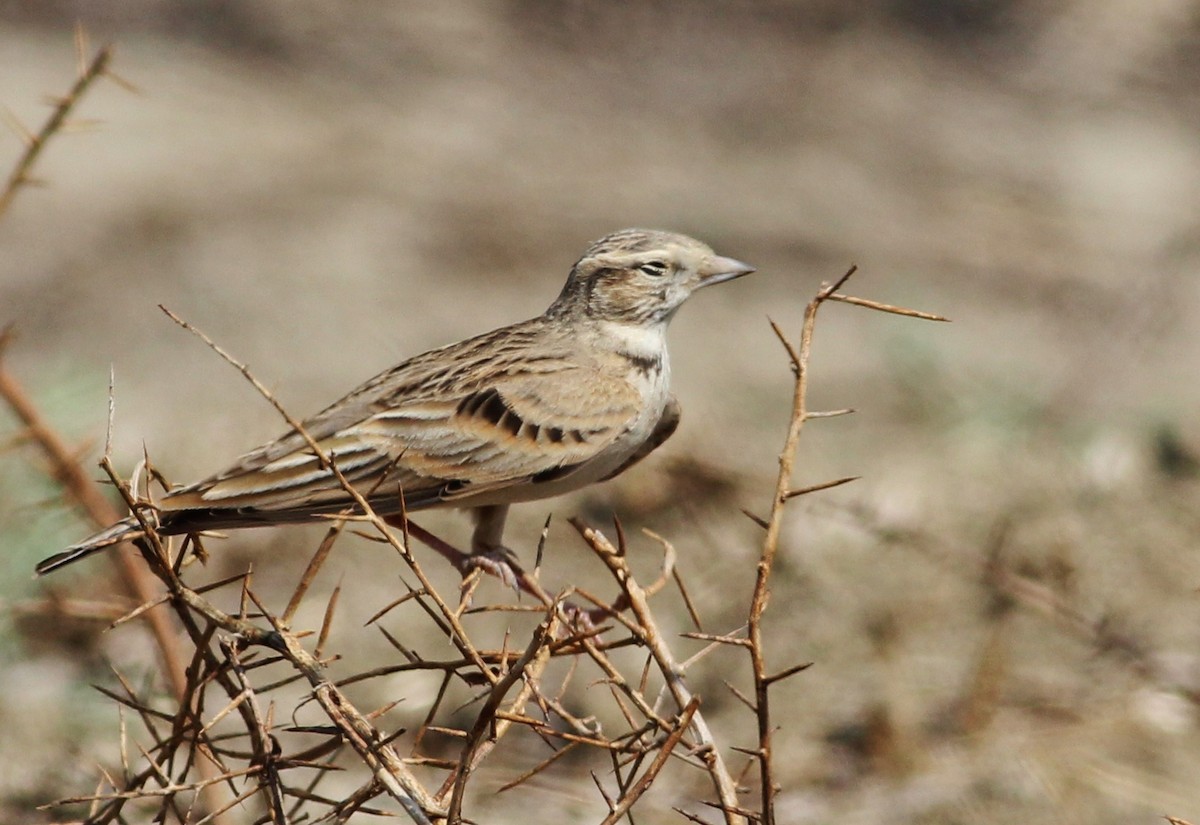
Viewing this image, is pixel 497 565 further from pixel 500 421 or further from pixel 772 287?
pixel 772 287

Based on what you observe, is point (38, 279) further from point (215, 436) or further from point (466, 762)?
point (466, 762)

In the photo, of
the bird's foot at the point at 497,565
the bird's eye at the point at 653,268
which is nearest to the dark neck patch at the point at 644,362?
the bird's eye at the point at 653,268

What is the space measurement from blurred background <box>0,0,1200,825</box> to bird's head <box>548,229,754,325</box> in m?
2.20

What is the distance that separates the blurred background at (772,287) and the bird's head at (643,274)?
2.20 meters

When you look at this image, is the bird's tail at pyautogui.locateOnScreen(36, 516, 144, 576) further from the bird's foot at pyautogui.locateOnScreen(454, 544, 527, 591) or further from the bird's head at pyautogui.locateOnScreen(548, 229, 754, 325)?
the bird's head at pyautogui.locateOnScreen(548, 229, 754, 325)

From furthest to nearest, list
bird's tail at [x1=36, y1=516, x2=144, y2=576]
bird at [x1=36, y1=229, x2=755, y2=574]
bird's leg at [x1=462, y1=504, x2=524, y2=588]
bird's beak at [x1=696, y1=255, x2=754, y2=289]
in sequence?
1. bird's beak at [x1=696, y1=255, x2=754, y2=289]
2. bird at [x1=36, y1=229, x2=755, y2=574]
3. bird's leg at [x1=462, y1=504, x2=524, y2=588]
4. bird's tail at [x1=36, y1=516, x2=144, y2=576]

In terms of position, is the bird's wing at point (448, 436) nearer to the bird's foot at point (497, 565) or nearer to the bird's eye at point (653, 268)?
the bird's foot at point (497, 565)

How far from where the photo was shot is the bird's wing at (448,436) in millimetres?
4316

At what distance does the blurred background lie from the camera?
734cm

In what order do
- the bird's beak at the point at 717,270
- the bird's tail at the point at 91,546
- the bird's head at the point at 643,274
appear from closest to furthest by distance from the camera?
1. the bird's tail at the point at 91,546
2. the bird's beak at the point at 717,270
3. the bird's head at the point at 643,274

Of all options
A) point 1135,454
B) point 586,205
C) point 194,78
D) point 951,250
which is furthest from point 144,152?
point 1135,454

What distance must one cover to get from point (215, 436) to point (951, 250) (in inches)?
222

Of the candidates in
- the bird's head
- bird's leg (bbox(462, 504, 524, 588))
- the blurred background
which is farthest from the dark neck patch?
the blurred background

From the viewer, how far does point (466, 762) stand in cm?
274
